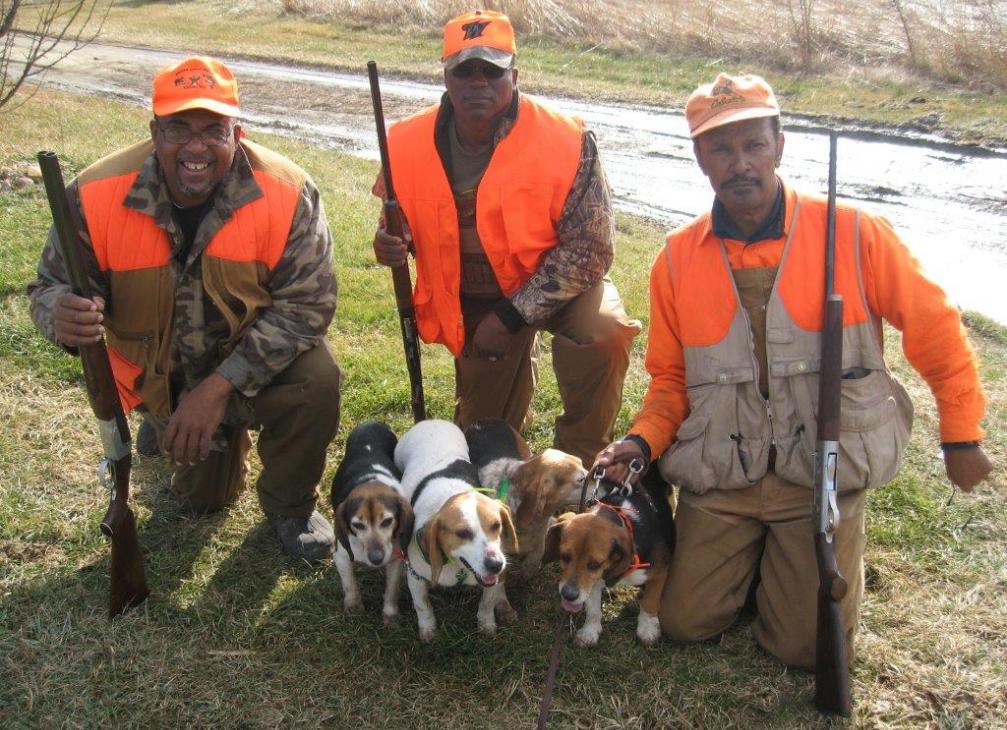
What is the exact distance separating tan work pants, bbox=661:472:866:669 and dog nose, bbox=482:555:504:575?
1.02 metres

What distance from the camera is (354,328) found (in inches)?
322

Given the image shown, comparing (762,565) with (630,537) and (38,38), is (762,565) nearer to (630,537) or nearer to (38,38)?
(630,537)

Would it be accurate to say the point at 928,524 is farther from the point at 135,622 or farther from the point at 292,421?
the point at 135,622

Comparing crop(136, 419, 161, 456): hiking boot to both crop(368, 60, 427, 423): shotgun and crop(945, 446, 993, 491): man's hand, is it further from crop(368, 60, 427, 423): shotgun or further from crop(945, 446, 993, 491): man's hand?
crop(945, 446, 993, 491): man's hand

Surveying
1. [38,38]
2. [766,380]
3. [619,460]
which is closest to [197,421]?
[619,460]

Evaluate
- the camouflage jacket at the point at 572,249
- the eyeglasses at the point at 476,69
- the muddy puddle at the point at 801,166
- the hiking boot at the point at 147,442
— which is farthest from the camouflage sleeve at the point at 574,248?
the muddy puddle at the point at 801,166

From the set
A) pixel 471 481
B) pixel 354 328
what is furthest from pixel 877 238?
pixel 354 328

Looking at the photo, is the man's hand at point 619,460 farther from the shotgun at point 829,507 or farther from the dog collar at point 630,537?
the shotgun at point 829,507

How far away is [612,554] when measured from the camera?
4598 mm

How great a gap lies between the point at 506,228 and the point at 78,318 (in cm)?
236

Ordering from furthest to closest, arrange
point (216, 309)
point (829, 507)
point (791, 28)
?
point (791, 28) < point (216, 309) < point (829, 507)

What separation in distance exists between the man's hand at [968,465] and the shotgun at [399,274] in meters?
3.14

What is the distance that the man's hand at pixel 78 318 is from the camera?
4711 millimetres

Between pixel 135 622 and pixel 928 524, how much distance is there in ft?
14.6
